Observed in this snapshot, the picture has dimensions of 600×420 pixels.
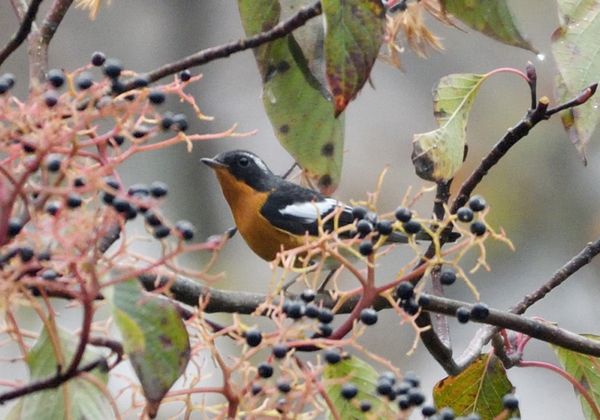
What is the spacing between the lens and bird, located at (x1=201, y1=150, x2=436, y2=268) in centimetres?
317

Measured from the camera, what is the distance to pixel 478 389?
2.01 metres

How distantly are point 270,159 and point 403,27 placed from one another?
335 cm

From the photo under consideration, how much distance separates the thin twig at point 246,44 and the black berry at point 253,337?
1.64 ft

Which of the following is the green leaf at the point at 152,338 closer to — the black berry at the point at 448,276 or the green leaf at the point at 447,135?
the black berry at the point at 448,276

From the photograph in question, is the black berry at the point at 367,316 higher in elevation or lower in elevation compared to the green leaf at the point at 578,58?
lower

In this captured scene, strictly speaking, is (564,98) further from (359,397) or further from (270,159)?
(270,159)

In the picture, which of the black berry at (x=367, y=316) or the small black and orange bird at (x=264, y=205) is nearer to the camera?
the black berry at (x=367, y=316)

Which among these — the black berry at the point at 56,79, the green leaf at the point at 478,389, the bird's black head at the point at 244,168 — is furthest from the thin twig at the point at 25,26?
the bird's black head at the point at 244,168

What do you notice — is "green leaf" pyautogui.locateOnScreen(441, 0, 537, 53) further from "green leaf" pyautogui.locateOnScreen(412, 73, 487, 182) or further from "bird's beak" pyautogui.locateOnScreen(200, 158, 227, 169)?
"bird's beak" pyautogui.locateOnScreen(200, 158, 227, 169)

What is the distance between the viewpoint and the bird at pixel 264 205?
10.4ft

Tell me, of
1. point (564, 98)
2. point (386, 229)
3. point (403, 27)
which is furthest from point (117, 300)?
point (403, 27)

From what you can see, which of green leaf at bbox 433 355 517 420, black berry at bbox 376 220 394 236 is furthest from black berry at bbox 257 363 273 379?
green leaf at bbox 433 355 517 420

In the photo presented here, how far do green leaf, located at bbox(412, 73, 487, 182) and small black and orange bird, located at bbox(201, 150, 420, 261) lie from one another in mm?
1015

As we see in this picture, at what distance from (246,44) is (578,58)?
1.64ft
